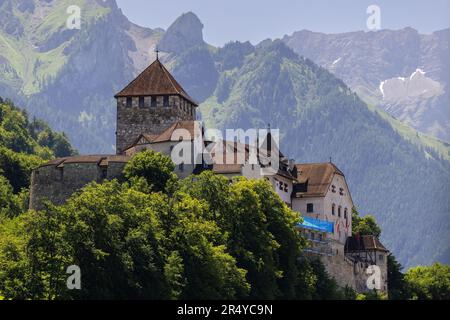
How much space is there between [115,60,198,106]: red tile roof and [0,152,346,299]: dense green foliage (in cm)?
1723

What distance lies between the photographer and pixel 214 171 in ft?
387

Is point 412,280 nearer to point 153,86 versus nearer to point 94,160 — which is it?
point 153,86

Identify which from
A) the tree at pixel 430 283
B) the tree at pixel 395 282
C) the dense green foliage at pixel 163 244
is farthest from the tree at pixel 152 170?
the tree at pixel 430 283

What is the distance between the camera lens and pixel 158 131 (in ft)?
421

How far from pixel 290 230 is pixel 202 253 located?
16811 millimetres

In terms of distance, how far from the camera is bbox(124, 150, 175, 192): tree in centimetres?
11238

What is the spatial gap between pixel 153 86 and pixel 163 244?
39643 millimetres

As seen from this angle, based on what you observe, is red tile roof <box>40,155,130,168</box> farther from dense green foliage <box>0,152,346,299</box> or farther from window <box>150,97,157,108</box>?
window <box>150,97,157,108</box>

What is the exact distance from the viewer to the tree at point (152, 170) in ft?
369

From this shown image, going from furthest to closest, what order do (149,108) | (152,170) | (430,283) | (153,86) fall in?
(430,283)
(153,86)
(149,108)
(152,170)

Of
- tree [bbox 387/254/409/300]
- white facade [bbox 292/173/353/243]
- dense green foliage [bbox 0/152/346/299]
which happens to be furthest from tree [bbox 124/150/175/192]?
tree [bbox 387/254/409/300]

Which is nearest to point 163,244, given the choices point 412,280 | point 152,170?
point 152,170
